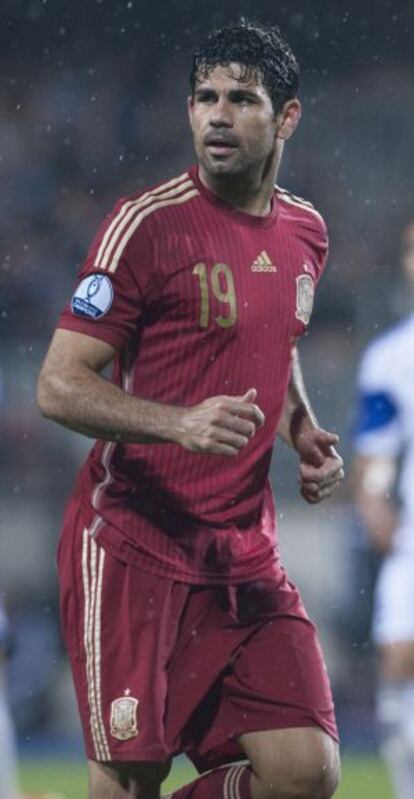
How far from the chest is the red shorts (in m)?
0.53

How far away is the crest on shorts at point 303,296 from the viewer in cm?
414

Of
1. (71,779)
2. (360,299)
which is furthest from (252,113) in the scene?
(360,299)

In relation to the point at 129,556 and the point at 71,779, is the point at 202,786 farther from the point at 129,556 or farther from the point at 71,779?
the point at 71,779

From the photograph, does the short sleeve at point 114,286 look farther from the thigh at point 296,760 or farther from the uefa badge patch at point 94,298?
the thigh at point 296,760

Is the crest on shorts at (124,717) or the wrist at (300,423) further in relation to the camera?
the wrist at (300,423)

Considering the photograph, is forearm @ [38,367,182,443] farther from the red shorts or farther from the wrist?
the wrist

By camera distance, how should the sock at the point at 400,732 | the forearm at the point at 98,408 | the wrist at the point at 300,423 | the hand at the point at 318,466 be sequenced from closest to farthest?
the forearm at the point at 98,408 → the hand at the point at 318,466 → the wrist at the point at 300,423 → the sock at the point at 400,732

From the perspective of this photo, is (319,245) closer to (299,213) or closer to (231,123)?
(299,213)

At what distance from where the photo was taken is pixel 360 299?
9.65 meters

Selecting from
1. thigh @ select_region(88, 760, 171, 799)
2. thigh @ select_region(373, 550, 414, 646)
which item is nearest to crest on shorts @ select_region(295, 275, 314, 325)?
thigh @ select_region(88, 760, 171, 799)

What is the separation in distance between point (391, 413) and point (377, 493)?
0.26 metres

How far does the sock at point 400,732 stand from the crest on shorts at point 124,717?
7.14 feet

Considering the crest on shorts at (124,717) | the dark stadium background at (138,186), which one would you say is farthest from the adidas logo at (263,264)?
the dark stadium background at (138,186)

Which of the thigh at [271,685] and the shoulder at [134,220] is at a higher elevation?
the shoulder at [134,220]
